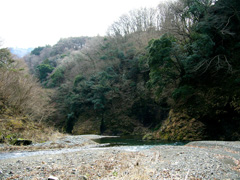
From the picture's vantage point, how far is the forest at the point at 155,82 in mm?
17766

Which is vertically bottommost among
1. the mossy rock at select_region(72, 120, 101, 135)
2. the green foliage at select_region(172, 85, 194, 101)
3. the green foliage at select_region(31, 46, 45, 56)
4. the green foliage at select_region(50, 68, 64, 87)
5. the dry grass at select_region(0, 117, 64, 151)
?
the mossy rock at select_region(72, 120, 101, 135)

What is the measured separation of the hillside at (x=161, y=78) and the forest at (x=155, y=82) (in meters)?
0.10

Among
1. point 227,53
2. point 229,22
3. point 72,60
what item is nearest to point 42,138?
point 227,53

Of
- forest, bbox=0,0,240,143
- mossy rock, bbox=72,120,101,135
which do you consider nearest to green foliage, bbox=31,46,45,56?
forest, bbox=0,0,240,143

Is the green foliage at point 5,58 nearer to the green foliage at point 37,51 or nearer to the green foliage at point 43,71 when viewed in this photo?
the green foliage at point 43,71

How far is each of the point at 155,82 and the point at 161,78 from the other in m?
0.96

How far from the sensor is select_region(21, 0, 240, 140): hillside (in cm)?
1791

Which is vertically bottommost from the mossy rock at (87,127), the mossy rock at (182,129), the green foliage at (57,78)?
the mossy rock at (87,127)

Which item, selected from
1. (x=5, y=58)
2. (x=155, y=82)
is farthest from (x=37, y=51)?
(x=155, y=82)

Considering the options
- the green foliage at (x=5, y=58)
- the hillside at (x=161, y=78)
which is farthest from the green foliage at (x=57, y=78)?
the green foliage at (x=5, y=58)

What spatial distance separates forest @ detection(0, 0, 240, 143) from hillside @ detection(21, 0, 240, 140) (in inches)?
3.8

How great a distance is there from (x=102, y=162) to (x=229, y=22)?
804 inches

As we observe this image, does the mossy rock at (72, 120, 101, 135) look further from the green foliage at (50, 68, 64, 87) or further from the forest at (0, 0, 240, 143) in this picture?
the green foliage at (50, 68, 64, 87)

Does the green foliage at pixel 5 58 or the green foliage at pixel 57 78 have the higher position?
the green foliage at pixel 5 58
